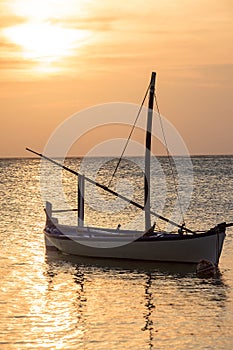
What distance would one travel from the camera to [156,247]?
4050 centimetres

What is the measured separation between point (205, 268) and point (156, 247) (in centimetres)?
379

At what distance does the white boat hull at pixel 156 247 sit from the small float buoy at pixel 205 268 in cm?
205

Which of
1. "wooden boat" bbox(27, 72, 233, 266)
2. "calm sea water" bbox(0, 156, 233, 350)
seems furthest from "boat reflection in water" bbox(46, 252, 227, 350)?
"wooden boat" bbox(27, 72, 233, 266)

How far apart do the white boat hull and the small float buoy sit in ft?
6.73

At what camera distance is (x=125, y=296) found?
108 ft

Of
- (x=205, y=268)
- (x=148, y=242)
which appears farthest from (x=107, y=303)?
(x=148, y=242)

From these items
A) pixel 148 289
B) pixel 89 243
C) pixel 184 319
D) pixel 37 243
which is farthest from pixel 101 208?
pixel 184 319

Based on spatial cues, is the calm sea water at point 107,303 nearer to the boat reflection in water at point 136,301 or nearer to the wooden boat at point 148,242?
the boat reflection in water at point 136,301

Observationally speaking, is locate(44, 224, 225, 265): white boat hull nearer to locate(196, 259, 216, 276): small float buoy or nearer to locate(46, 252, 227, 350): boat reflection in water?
locate(46, 252, 227, 350): boat reflection in water

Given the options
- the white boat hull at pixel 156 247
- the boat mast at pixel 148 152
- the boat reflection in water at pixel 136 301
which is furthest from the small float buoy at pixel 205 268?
the boat mast at pixel 148 152

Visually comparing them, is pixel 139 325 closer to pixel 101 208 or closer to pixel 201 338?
pixel 201 338

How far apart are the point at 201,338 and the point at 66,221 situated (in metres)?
40.5

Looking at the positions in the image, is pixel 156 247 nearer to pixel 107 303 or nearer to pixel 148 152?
pixel 148 152

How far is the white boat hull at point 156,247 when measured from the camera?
130ft
